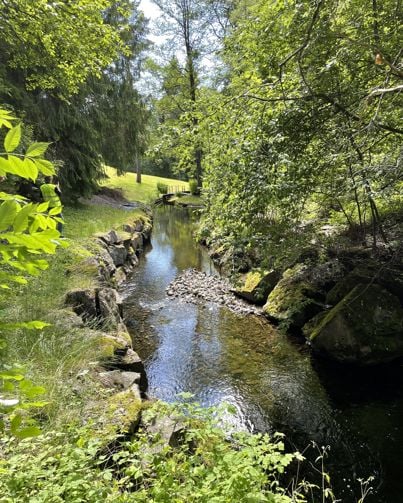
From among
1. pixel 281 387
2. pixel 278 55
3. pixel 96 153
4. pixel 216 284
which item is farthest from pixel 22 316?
pixel 96 153

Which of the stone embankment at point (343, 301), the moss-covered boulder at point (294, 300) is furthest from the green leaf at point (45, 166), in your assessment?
the moss-covered boulder at point (294, 300)

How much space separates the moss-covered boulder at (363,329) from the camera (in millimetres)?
5551

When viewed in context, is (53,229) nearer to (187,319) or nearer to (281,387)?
(281,387)

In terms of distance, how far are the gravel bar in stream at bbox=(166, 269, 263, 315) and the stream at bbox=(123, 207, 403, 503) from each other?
26 cm

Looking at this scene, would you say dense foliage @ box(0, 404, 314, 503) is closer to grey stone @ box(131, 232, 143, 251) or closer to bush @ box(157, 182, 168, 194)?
grey stone @ box(131, 232, 143, 251)

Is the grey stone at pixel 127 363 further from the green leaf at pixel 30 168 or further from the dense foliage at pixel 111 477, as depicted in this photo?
the green leaf at pixel 30 168

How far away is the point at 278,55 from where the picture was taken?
5.04m

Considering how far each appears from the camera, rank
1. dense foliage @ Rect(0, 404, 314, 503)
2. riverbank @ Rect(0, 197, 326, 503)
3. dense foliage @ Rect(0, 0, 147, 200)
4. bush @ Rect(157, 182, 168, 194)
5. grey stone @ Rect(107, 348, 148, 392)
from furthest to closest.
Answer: bush @ Rect(157, 182, 168, 194) → dense foliage @ Rect(0, 0, 147, 200) → grey stone @ Rect(107, 348, 148, 392) → riverbank @ Rect(0, 197, 326, 503) → dense foliage @ Rect(0, 404, 314, 503)

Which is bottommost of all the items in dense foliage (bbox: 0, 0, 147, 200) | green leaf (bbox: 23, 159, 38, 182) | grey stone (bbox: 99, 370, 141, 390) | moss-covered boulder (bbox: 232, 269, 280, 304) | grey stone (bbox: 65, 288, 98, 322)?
moss-covered boulder (bbox: 232, 269, 280, 304)

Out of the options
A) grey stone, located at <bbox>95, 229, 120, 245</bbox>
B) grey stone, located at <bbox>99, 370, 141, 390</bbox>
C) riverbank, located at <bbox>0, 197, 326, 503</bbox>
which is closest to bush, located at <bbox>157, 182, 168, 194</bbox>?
grey stone, located at <bbox>95, 229, 120, 245</bbox>

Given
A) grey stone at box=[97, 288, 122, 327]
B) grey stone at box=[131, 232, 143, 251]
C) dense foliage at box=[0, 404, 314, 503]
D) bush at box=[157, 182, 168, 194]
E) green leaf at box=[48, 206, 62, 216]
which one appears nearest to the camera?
green leaf at box=[48, 206, 62, 216]

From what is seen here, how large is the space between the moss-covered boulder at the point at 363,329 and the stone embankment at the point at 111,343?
10.3 ft

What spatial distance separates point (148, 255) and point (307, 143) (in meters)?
8.75

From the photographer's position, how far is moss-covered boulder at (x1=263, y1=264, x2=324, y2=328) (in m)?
6.68
